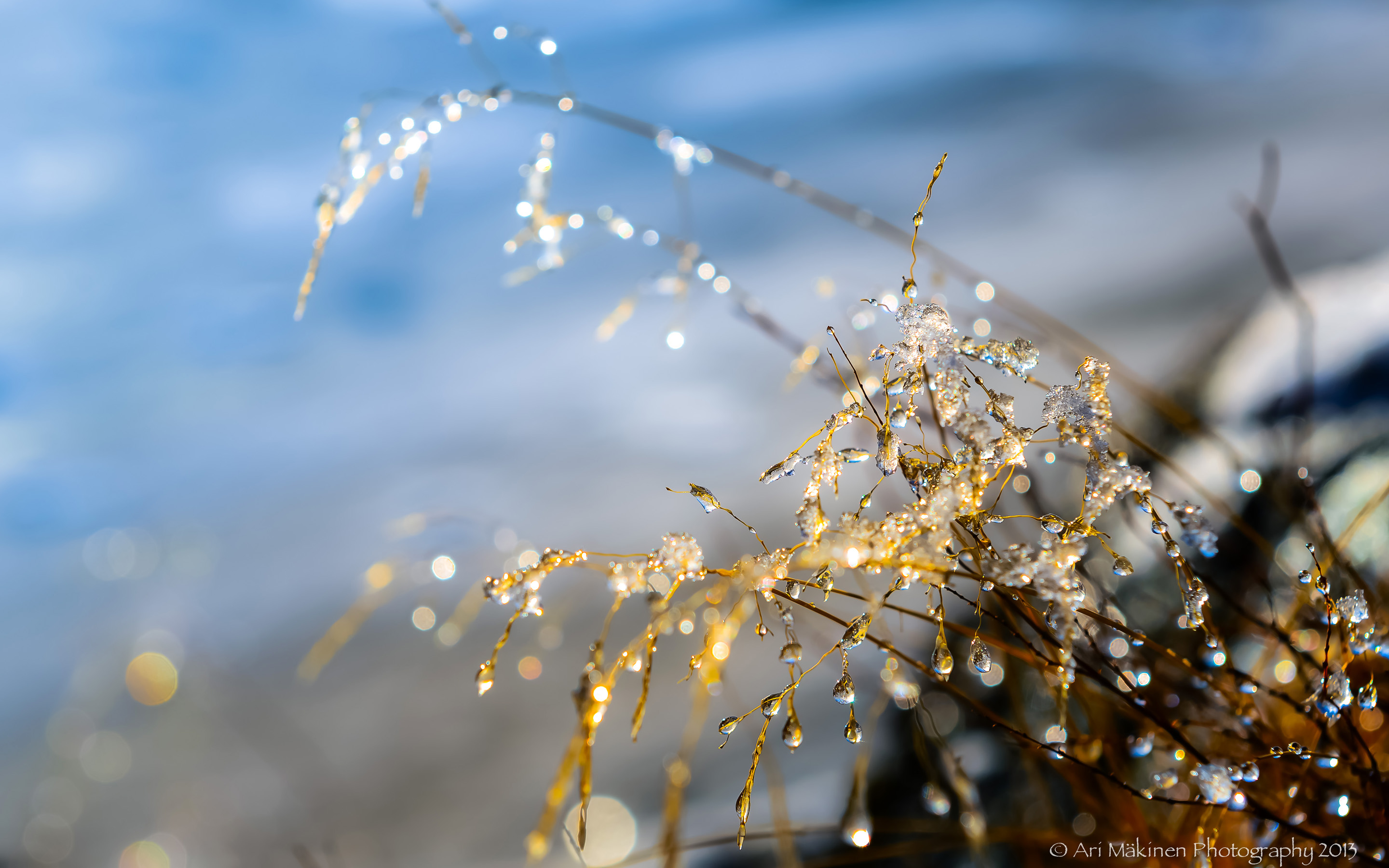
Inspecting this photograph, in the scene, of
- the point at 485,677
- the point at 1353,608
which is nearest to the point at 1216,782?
the point at 1353,608

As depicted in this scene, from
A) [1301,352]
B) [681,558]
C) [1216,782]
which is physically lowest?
[1216,782]

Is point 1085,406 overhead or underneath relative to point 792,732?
overhead

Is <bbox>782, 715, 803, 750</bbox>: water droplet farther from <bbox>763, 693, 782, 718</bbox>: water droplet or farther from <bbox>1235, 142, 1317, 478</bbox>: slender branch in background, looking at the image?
<bbox>1235, 142, 1317, 478</bbox>: slender branch in background

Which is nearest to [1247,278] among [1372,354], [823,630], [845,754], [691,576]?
[1372,354]

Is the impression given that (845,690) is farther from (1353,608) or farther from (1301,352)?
(1301,352)

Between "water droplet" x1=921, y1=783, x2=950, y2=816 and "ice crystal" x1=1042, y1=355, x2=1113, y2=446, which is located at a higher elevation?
"ice crystal" x1=1042, y1=355, x2=1113, y2=446

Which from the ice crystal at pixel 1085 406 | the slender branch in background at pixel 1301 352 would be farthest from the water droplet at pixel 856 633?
the slender branch in background at pixel 1301 352

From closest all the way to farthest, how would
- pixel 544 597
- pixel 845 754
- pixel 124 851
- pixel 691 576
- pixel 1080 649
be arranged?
1. pixel 691 576
2. pixel 1080 649
3. pixel 845 754
4. pixel 124 851
5. pixel 544 597

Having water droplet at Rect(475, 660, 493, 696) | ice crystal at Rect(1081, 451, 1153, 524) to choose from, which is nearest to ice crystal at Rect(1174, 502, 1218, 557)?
ice crystal at Rect(1081, 451, 1153, 524)

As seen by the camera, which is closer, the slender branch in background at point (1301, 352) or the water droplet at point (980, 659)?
the water droplet at point (980, 659)

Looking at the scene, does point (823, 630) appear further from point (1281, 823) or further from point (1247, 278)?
point (1247, 278)

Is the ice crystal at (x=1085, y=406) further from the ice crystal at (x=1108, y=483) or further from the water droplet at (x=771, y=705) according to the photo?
the water droplet at (x=771, y=705)
